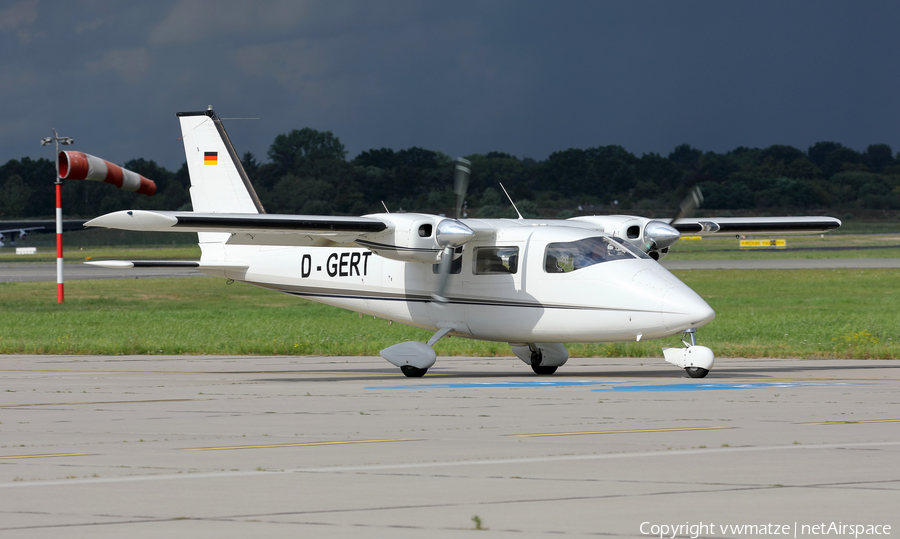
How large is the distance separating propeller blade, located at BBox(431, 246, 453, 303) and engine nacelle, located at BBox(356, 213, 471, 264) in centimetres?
11

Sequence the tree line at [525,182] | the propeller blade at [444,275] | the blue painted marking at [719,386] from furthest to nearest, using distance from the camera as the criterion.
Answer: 1. the tree line at [525,182]
2. the propeller blade at [444,275]
3. the blue painted marking at [719,386]

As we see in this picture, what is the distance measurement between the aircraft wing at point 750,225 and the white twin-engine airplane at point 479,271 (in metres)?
0.06

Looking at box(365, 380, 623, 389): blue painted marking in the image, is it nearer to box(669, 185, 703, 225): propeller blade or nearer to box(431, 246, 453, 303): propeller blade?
box(431, 246, 453, 303): propeller blade

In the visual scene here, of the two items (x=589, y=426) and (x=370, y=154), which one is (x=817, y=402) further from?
(x=370, y=154)

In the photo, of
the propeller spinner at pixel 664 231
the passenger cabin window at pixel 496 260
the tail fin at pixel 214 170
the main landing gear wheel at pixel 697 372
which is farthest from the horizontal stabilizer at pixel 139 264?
the main landing gear wheel at pixel 697 372

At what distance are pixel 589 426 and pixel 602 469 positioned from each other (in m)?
2.92

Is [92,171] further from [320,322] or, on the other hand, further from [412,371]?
[412,371]

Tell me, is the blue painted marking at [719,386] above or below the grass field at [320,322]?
above

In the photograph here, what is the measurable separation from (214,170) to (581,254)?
29.9 feet

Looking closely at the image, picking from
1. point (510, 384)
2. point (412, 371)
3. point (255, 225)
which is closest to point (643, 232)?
point (510, 384)

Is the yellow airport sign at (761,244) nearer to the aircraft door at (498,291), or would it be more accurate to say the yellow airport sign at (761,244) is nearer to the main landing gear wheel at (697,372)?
the aircraft door at (498,291)

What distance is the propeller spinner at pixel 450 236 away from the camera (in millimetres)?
18547

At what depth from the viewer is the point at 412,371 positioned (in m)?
19.1

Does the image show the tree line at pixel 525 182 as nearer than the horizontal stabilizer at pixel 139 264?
No
